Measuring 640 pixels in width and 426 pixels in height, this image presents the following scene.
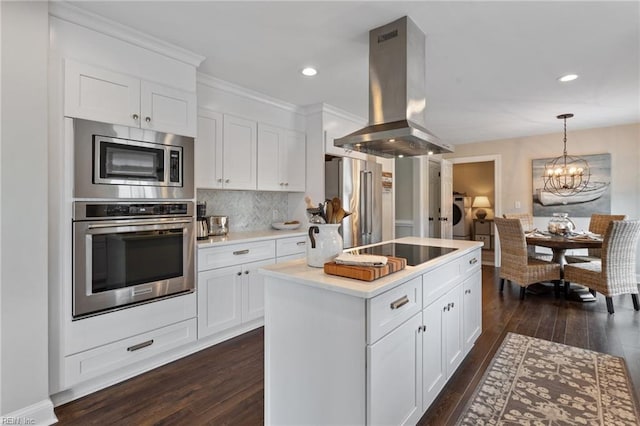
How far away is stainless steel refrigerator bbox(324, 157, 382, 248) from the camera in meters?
3.92

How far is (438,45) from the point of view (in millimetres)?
2498

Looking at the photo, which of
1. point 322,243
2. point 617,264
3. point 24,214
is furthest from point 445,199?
point 24,214

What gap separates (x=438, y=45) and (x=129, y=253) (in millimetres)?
2757

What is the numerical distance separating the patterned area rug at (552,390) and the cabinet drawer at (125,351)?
2033 millimetres

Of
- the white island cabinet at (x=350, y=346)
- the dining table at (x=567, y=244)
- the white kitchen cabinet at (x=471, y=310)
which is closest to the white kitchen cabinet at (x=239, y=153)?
the white island cabinet at (x=350, y=346)

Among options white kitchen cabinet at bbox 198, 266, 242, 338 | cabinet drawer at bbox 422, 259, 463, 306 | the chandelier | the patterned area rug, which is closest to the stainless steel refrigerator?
Answer: white kitchen cabinet at bbox 198, 266, 242, 338

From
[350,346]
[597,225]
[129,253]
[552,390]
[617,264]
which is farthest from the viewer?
[597,225]

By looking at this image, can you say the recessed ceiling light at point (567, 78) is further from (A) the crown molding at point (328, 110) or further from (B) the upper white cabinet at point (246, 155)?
(B) the upper white cabinet at point (246, 155)

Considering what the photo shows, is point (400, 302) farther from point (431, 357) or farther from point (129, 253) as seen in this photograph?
point (129, 253)

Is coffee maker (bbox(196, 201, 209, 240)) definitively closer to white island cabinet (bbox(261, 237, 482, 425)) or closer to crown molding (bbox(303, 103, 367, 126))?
white island cabinet (bbox(261, 237, 482, 425))

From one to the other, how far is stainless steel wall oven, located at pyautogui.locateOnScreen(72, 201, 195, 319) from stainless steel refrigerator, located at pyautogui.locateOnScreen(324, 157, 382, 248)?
1836mm

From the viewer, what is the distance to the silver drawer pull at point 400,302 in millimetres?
1513

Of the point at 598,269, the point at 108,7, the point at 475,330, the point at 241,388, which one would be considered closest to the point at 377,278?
the point at 241,388

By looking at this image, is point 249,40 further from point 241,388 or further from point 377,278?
point 241,388
